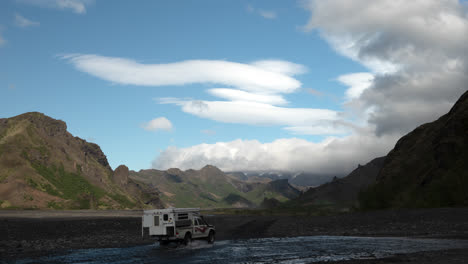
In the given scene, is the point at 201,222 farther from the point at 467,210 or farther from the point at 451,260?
the point at 467,210

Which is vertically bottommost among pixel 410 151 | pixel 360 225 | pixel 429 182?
pixel 360 225

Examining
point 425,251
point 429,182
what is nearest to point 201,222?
point 425,251

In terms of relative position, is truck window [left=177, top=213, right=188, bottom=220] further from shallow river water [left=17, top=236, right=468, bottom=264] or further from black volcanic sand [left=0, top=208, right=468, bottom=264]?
black volcanic sand [left=0, top=208, right=468, bottom=264]

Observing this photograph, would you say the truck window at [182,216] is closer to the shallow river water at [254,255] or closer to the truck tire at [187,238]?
the truck tire at [187,238]

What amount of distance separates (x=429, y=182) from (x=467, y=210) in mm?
32215

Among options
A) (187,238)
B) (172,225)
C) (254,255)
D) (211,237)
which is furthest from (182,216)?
(254,255)

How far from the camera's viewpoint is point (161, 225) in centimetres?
3728

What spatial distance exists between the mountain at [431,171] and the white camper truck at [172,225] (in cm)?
5895

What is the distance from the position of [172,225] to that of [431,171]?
72645 millimetres

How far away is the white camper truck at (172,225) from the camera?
37.1 m

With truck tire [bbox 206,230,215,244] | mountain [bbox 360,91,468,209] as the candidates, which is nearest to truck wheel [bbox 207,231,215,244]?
truck tire [bbox 206,230,215,244]

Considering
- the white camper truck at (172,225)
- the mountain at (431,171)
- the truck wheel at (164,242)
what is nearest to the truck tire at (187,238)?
the white camper truck at (172,225)

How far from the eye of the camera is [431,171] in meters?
88.7

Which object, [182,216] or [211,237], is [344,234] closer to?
[211,237]
